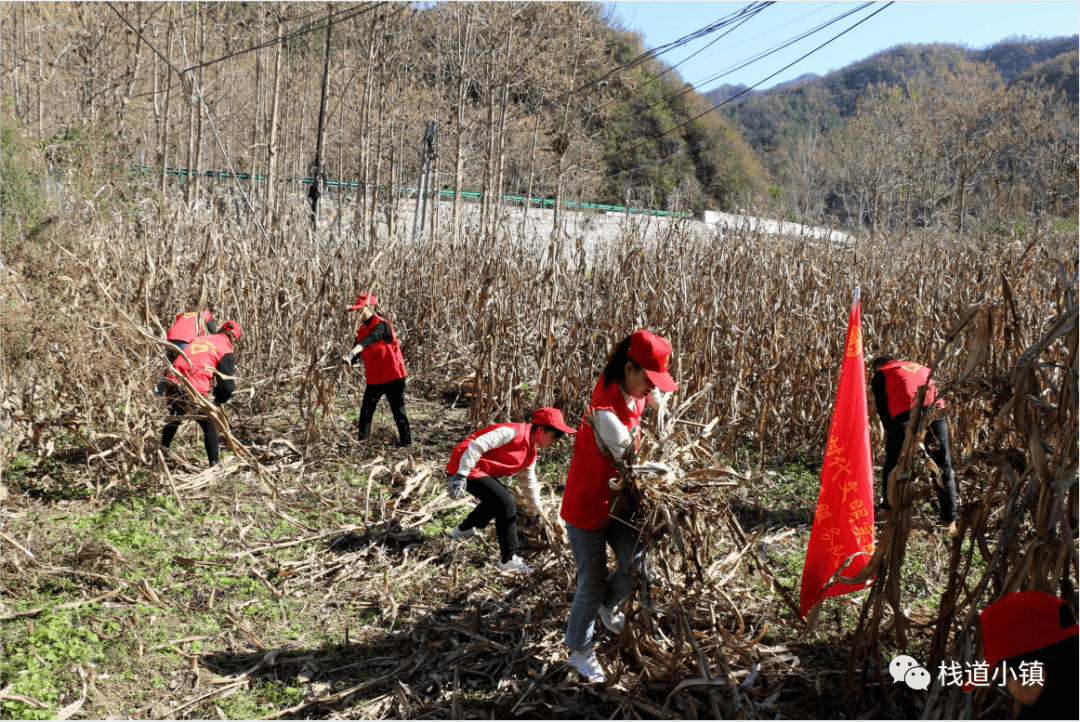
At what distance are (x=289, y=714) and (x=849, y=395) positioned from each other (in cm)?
256

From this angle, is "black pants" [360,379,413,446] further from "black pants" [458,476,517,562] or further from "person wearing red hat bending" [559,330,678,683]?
"person wearing red hat bending" [559,330,678,683]

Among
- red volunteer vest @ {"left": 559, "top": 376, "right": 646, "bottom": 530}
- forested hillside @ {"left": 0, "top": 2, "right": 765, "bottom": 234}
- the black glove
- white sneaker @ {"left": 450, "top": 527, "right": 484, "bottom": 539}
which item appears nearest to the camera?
red volunteer vest @ {"left": 559, "top": 376, "right": 646, "bottom": 530}

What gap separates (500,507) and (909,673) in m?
2.01

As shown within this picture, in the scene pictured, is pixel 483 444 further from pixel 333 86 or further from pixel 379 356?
pixel 333 86

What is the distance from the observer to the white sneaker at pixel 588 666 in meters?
2.81

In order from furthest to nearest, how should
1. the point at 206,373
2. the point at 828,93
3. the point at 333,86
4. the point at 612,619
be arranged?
the point at 828,93
the point at 333,86
the point at 206,373
the point at 612,619

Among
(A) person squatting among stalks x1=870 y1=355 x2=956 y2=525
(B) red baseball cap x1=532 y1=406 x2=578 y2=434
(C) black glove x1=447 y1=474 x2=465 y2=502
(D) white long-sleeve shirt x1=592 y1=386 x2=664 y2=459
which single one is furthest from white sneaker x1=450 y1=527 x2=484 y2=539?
(A) person squatting among stalks x1=870 y1=355 x2=956 y2=525

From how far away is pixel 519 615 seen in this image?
3402 millimetres

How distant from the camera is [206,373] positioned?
15.6ft

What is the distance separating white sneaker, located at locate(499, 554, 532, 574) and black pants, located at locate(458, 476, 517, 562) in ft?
0.09

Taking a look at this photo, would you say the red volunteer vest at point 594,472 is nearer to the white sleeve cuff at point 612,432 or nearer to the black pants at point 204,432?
the white sleeve cuff at point 612,432

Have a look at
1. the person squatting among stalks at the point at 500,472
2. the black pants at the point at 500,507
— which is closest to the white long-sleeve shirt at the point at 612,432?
the person squatting among stalks at the point at 500,472

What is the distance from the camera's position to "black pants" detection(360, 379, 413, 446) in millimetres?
5730

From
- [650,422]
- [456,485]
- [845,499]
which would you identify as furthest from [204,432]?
[845,499]
